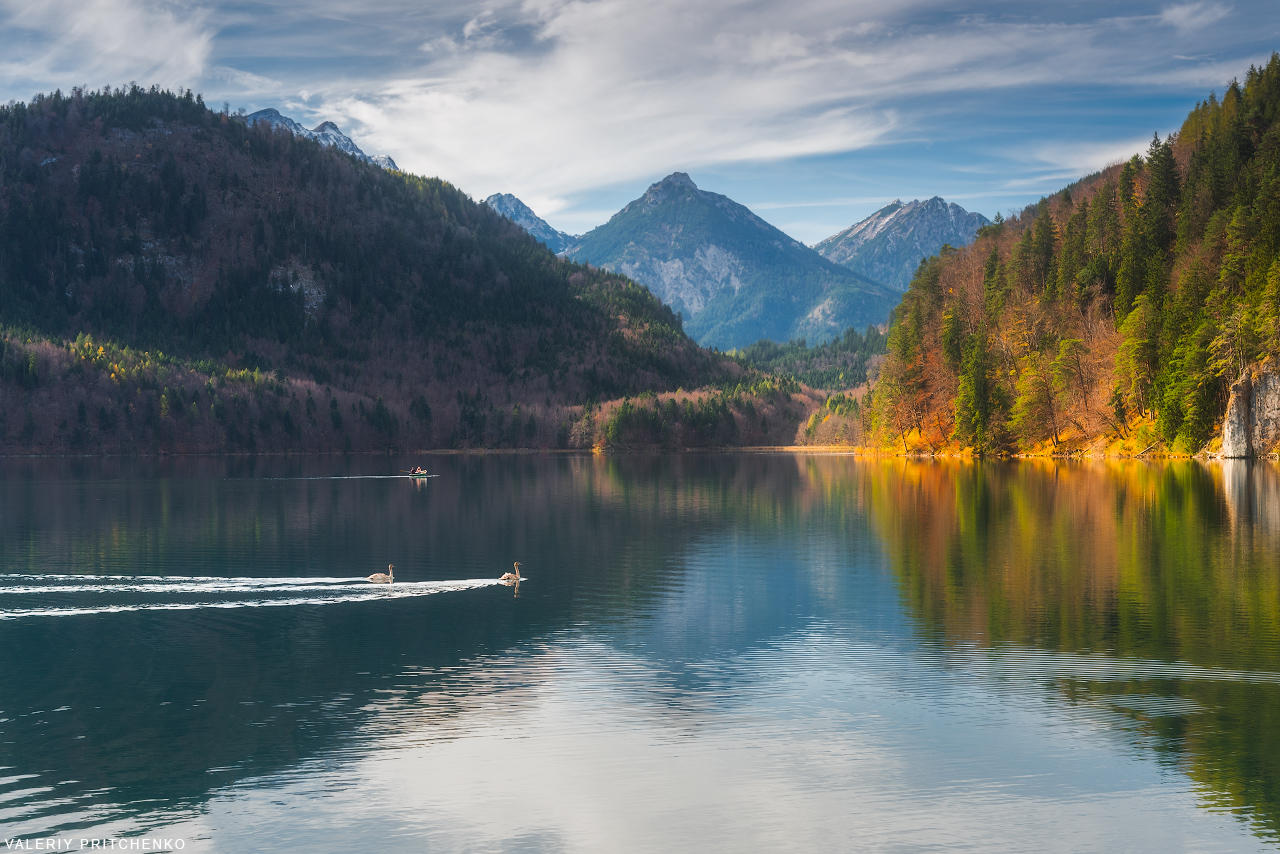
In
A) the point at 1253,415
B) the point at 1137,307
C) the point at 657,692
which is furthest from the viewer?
the point at 1137,307

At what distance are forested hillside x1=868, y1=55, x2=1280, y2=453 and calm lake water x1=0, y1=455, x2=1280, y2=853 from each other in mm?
82371

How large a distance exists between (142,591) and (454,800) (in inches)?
1345

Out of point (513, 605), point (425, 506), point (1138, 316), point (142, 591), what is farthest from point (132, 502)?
point (1138, 316)

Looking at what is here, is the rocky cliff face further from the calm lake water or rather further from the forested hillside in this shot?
the calm lake water

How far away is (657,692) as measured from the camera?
31125 millimetres

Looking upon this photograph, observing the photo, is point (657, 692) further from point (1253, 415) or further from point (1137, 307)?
point (1137, 307)

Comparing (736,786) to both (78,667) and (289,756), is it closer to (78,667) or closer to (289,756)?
(289,756)

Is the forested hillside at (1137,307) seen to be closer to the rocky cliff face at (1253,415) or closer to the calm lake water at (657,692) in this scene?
the rocky cliff face at (1253,415)

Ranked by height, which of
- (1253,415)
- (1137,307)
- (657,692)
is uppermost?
(1137,307)

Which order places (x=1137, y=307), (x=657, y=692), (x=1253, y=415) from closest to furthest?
1. (x=657, y=692)
2. (x=1253, y=415)
3. (x=1137, y=307)

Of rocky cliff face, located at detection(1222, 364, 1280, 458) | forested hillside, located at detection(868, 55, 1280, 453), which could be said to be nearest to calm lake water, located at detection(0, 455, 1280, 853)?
rocky cliff face, located at detection(1222, 364, 1280, 458)

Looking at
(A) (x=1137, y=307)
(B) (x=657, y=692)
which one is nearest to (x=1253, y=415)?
(A) (x=1137, y=307)

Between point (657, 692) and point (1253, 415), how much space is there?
135151 millimetres

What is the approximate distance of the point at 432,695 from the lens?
31.0 meters
